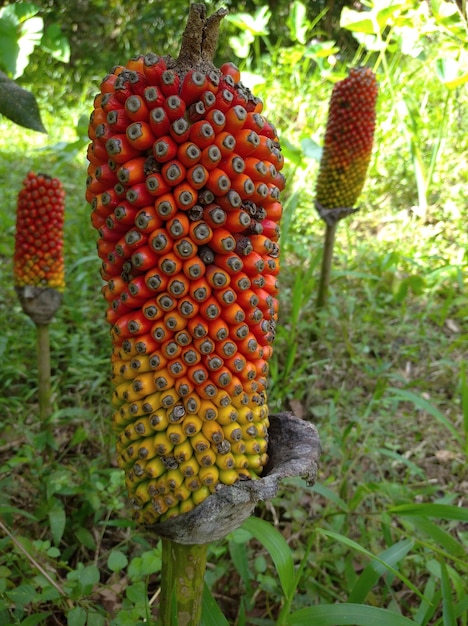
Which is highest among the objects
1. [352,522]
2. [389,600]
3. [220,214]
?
[220,214]

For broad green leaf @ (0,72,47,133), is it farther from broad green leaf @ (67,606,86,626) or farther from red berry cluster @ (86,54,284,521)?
broad green leaf @ (67,606,86,626)

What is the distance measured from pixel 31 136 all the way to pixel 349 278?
4.69 m

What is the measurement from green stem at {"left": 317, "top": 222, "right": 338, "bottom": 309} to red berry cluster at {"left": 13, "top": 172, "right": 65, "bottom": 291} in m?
1.74

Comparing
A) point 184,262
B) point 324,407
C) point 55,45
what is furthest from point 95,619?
point 55,45

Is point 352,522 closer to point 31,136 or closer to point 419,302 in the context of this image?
point 419,302

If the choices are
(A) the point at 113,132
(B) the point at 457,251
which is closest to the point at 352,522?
(A) the point at 113,132

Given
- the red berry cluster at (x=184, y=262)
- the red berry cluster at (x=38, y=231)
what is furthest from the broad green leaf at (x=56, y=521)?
the red berry cluster at (x=38, y=231)

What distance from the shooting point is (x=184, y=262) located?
1.18 metres

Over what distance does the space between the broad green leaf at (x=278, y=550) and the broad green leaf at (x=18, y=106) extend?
1445 millimetres

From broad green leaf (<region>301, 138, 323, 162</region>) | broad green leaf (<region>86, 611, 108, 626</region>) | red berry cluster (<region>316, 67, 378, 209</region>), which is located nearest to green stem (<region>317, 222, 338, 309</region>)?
red berry cluster (<region>316, 67, 378, 209</region>)

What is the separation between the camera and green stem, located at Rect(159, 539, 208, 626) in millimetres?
1337

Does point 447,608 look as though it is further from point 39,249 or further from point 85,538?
point 39,249

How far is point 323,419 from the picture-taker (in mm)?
2895

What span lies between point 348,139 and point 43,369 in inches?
85.7
